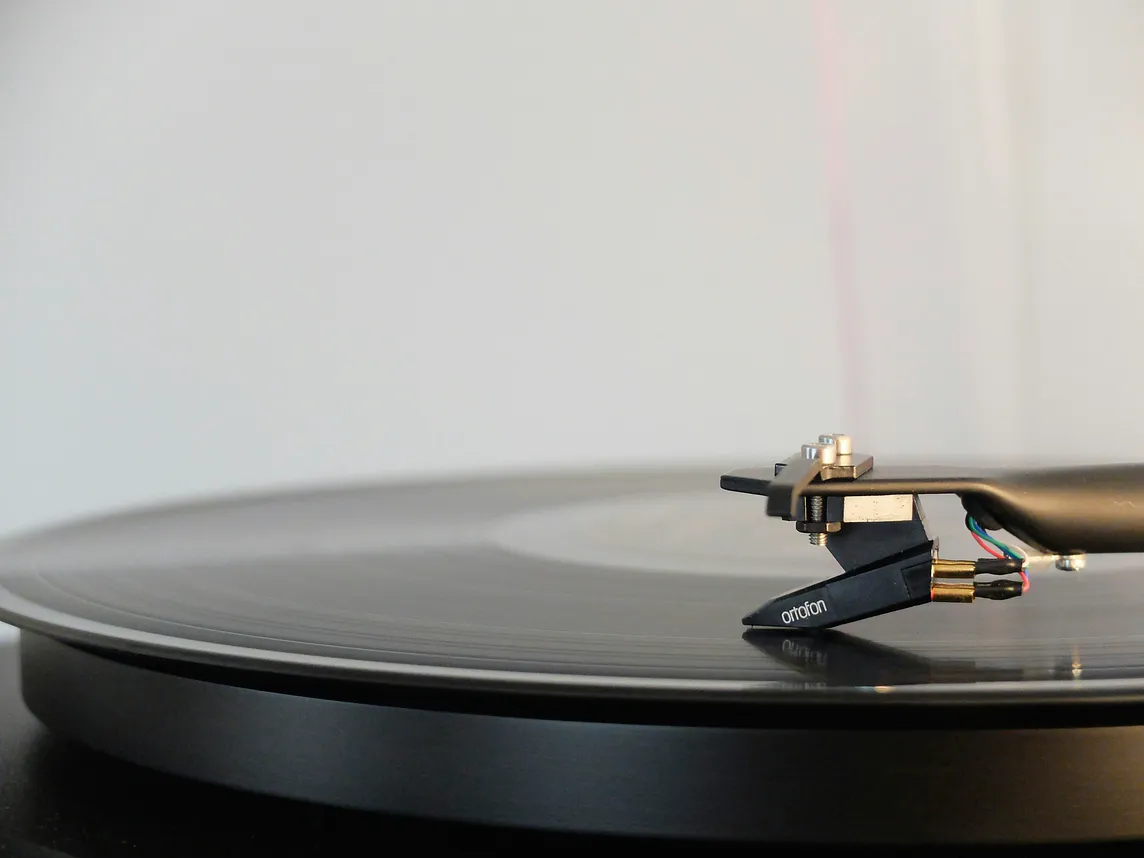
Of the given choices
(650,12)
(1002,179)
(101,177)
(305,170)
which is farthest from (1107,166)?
(101,177)

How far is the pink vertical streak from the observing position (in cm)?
219

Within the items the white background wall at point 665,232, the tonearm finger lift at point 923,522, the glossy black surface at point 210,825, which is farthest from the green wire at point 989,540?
the white background wall at point 665,232

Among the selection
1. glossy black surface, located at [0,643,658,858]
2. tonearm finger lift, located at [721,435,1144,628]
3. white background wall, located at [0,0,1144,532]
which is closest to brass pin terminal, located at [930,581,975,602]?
tonearm finger lift, located at [721,435,1144,628]

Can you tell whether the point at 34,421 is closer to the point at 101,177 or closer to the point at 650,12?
the point at 101,177

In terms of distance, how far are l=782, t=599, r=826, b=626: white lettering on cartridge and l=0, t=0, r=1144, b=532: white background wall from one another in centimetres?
154

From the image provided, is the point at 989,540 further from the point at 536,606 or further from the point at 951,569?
the point at 536,606

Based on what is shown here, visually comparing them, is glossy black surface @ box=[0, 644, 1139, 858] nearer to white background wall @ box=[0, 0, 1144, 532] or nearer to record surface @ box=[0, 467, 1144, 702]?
record surface @ box=[0, 467, 1144, 702]

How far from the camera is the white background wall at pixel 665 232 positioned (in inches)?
79.6

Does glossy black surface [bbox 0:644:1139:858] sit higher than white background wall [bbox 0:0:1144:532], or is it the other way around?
white background wall [bbox 0:0:1144:532]

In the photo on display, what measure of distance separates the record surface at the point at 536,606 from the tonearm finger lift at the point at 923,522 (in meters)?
0.03

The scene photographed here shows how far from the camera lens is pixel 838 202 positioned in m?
2.20

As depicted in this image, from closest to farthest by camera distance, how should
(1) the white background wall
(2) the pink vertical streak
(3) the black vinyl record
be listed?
(3) the black vinyl record, (1) the white background wall, (2) the pink vertical streak

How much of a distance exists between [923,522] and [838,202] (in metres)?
1.75

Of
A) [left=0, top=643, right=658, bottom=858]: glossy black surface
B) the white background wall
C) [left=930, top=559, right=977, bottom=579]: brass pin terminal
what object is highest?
the white background wall
